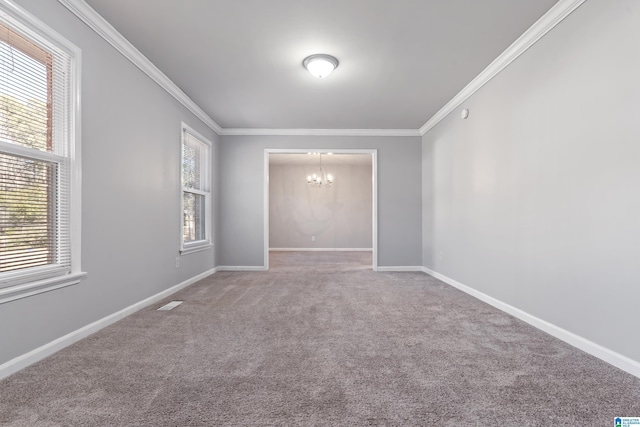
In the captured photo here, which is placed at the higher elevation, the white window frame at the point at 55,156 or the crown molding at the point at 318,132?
the crown molding at the point at 318,132

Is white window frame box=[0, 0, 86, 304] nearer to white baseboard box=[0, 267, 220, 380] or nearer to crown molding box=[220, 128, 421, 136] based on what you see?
white baseboard box=[0, 267, 220, 380]

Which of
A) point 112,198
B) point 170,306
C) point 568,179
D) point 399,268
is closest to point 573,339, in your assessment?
point 568,179

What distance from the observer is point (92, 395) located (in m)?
1.57

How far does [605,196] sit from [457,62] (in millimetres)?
1887

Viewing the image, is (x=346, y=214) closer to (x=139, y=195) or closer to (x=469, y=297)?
(x=469, y=297)

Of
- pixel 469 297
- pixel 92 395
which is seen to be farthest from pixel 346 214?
pixel 92 395

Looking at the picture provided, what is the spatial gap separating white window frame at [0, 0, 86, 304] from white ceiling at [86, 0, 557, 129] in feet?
1.61

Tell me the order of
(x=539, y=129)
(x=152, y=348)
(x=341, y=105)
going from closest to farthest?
(x=152, y=348)
(x=539, y=129)
(x=341, y=105)

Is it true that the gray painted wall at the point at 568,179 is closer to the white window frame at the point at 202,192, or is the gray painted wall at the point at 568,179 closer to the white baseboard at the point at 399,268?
the white baseboard at the point at 399,268

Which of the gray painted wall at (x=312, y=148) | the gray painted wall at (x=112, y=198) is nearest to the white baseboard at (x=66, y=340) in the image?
the gray painted wall at (x=112, y=198)

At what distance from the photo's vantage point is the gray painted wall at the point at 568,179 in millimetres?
1859

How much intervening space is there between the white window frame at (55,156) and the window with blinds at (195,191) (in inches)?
70.5

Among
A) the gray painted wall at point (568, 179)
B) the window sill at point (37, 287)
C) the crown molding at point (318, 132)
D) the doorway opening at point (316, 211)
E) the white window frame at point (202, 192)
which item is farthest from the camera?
the doorway opening at point (316, 211)

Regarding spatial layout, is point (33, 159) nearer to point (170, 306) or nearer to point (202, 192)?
point (170, 306)
